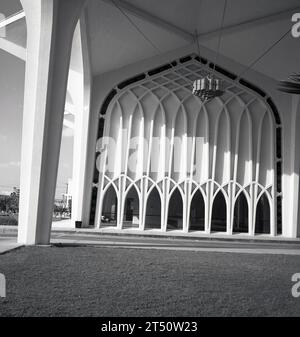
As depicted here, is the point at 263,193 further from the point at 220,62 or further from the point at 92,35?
the point at 92,35

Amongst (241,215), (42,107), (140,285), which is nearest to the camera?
(140,285)

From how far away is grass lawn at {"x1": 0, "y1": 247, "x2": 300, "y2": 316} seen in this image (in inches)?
195

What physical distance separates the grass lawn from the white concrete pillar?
1534 mm

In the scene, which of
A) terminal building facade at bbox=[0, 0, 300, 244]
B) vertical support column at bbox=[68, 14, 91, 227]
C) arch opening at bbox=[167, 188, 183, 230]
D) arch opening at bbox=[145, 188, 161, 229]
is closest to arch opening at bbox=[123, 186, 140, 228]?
terminal building facade at bbox=[0, 0, 300, 244]

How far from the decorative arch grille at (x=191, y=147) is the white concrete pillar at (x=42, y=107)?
413 inches

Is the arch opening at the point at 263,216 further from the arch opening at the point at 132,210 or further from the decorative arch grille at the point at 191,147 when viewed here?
the arch opening at the point at 132,210

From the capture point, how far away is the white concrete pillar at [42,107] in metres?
11.4

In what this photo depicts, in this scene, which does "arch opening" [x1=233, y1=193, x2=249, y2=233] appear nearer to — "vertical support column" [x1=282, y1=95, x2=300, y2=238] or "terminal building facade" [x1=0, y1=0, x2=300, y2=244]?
"terminal building facade" [x1=0, y1=0, x2=300, y2=244]

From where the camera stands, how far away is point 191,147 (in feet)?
74.9

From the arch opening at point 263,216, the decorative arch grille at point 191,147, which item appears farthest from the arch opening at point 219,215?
the arch opening at point 263,216

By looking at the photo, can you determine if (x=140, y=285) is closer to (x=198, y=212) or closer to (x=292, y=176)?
(x=198, y=212)

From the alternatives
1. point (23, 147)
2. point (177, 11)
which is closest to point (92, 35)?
point (177, 11)

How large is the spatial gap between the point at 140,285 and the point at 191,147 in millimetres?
16941

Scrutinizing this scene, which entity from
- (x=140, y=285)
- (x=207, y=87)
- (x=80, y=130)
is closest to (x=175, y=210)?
(x=80, y=130)
